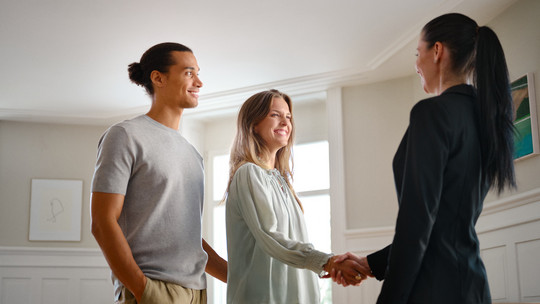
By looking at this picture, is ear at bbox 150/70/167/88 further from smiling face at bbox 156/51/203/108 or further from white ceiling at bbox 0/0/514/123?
white ceiling at bbox 0/0/514/123

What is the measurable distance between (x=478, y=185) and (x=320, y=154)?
4601mm

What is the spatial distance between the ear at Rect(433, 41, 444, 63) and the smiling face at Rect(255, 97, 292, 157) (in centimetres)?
85

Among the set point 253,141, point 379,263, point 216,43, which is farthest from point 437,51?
point 216,43

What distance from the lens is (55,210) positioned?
662 cm

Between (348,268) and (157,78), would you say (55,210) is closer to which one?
(157,78)

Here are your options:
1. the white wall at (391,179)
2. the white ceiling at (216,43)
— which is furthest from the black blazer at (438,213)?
the white ceiling at (216,43)

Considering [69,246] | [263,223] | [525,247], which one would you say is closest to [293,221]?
[263,223]

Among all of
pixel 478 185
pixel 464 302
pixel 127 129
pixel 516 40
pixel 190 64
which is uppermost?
pixel 516 40

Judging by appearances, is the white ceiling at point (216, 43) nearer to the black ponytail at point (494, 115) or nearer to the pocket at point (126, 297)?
the black ponytail at point (494, 115)

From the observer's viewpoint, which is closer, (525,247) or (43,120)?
(525,247)

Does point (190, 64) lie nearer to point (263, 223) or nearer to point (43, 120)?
point (263, 223)

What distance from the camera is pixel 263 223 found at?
203 cm

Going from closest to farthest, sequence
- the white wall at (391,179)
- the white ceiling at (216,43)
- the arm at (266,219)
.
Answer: the arm at (266,219) → the white wall at (391,179) → the white ceiling at (216,43)

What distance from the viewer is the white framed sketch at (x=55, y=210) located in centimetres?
657
